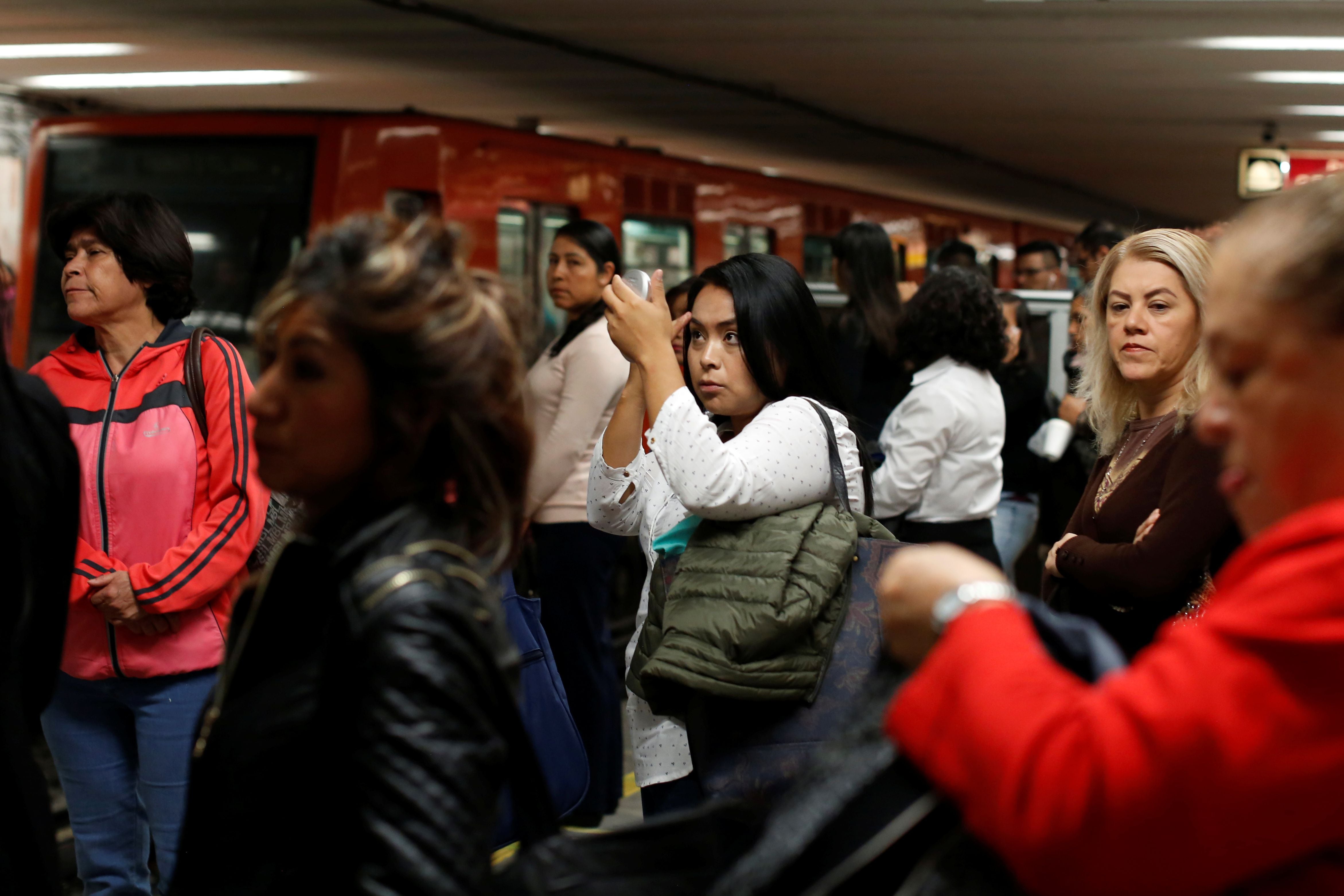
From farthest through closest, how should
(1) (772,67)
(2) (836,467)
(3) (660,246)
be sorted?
1. (1) (772,67)
2. (3) (660,246)
3. (2) (836,467)

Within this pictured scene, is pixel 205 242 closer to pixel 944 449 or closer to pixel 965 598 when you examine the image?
pixel 944 449

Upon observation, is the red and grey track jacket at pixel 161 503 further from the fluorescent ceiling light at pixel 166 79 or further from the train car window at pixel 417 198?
the fluorescent ceiling light at pixel 166 79

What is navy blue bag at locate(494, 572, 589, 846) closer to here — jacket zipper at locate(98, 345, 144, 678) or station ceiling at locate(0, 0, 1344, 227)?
jacket zipper at locate(98, 345, 144, 678)

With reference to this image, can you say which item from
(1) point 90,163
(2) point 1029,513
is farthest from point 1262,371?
(1) point 90,163

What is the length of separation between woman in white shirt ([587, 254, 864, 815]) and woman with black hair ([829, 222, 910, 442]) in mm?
2164

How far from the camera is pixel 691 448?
2381 millimetres

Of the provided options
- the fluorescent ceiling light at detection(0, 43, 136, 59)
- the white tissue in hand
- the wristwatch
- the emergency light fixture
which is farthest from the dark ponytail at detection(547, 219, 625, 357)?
the emergency light fixture

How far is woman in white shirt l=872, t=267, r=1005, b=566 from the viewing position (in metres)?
4.23

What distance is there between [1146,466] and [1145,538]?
0.20m

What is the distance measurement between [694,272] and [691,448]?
6.59 m

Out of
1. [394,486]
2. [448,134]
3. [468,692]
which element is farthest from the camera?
[448,134]

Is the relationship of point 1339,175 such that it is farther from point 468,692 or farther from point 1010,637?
point 468,692

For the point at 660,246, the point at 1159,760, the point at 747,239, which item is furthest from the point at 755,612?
the point at 747,239

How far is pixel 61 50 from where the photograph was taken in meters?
10.0
